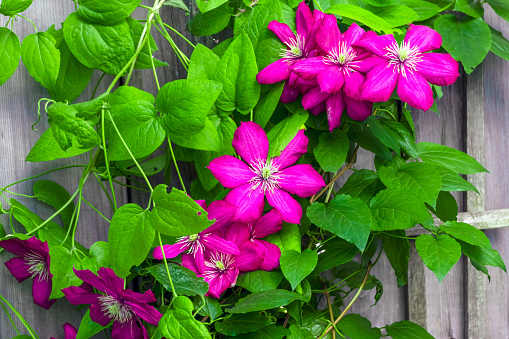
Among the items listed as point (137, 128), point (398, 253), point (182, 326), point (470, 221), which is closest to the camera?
point (182, 326)

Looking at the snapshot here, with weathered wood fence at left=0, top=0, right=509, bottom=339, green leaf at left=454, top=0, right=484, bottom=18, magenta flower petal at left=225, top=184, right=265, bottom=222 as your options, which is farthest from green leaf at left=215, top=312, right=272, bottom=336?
green leaf at left=454, top=0, right=484, bottom=18

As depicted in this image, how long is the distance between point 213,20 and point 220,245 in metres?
0.39

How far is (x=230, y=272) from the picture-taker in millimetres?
646

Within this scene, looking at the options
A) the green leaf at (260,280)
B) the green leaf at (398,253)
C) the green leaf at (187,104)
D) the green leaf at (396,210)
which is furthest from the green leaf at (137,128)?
the green leaf at (398,253)

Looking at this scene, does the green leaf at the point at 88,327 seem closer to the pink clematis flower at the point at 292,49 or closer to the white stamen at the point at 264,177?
the white stamen at the point at 264,177

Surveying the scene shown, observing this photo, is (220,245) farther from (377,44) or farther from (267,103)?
(377,44)

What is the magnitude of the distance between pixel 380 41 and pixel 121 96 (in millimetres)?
Result: 372

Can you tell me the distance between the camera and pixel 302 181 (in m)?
0.64

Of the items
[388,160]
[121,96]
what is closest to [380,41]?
[388,160]

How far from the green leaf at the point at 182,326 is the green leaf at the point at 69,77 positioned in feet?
1.27

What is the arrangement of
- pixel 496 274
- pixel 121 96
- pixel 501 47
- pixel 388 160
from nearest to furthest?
1. pixel 121 96
2. pixel 388 160
3. pixel 501 47
4. pixel 496 274

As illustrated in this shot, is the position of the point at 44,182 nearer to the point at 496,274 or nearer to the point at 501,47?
the point at 501,47

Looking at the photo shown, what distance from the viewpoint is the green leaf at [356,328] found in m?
0.79

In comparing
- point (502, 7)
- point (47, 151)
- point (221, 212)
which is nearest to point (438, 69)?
point (221, 212)
